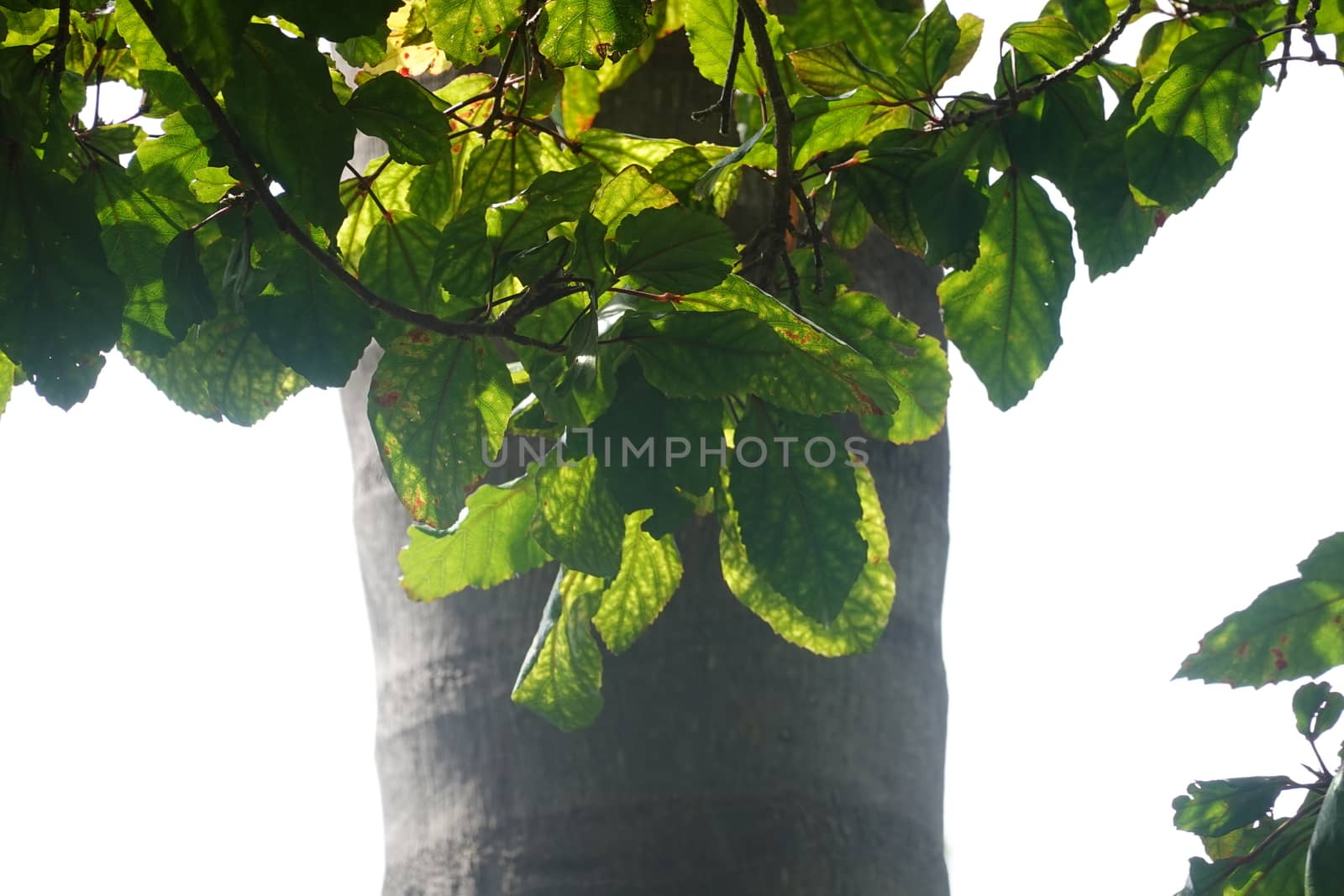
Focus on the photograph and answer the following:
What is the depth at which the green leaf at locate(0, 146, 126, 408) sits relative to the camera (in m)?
0.52

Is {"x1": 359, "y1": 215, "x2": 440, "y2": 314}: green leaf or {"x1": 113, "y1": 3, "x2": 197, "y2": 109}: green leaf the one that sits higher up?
{"x1": 113, "y1": 3, "x2": 197, "y2": 109}: green leaf

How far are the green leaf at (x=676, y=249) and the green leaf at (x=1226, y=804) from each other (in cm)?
53

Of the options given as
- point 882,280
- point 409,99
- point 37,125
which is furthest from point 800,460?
point 882,280

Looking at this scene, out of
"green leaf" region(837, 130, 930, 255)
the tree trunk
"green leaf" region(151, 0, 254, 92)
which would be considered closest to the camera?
"green leaf" region(151, 0, 254, 92)

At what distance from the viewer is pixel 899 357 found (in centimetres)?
71

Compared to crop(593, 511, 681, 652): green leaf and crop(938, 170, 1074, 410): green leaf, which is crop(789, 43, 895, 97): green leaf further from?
crop(593, 511, 681, 652): green leaf

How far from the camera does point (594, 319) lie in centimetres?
50

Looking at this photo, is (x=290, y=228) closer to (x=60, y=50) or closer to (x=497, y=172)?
(x=60, y=50)

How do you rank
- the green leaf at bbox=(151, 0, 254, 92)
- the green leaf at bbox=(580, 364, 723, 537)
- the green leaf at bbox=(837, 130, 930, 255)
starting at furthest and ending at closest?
1. the green leaf at bbox=(837, 130, 930, 255)
2. the green leaf at bbox=(580, 364, 723, 537)
3. the green leaf at bbox=(151, 0, 254, 92)

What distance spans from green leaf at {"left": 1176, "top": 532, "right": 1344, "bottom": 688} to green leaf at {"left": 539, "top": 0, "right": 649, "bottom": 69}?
0.53 meters

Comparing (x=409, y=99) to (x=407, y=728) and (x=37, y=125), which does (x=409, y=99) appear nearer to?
(x=37, y=125)

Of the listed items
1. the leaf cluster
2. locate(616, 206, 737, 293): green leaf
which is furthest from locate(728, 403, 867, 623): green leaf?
locate(616, 206, 737, 293): green leaf

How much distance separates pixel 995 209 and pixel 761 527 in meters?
0.27

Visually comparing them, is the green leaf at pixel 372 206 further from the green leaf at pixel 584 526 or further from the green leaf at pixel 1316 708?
the green leaf at pixel 1316 708
